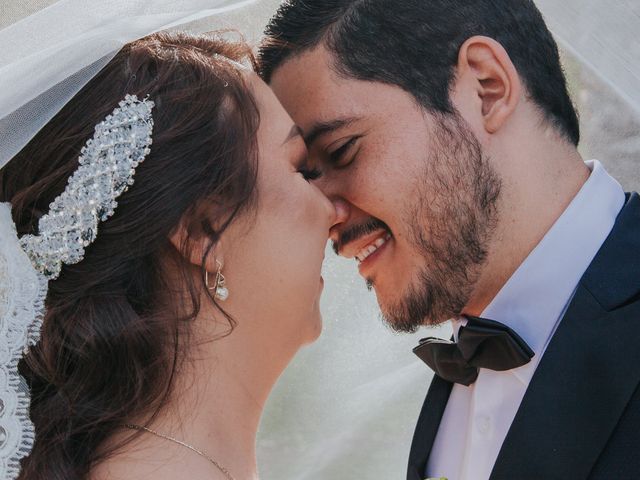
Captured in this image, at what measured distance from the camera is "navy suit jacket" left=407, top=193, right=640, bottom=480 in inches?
83.3

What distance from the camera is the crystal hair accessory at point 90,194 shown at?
7.29 ft

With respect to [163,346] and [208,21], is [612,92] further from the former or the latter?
[163,346]

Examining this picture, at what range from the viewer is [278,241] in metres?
2.47

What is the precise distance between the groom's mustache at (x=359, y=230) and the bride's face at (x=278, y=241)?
0.32 metres

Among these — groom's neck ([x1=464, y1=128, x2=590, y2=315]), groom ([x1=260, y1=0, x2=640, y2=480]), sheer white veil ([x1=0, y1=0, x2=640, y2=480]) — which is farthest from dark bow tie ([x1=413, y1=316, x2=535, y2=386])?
sheer white veil ([x1=0, y1=0, x2=640, y2=480])

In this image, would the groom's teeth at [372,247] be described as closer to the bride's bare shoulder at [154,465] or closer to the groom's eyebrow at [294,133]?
the groom's eyebrow at [294,133]

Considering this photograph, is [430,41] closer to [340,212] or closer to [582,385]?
[340,212]

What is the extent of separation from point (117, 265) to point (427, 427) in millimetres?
1210

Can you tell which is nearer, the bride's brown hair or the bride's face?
the bride's brown hair

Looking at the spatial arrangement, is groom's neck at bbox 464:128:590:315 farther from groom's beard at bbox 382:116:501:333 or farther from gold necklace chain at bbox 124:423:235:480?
gold necklace chain at bbox 124:423:235:480

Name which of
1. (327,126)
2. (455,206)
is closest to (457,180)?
(455,206)

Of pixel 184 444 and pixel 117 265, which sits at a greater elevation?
pixel 117 265

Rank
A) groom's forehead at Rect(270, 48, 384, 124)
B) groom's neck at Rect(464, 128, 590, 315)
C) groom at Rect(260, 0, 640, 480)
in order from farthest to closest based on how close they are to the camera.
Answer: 1. groom's forehead at Rect(270, 48, 384, 124)
2. groom's neck at Rect(464, 128, 590, 315)
3. groom at Rect(260, 0, 640, 480)

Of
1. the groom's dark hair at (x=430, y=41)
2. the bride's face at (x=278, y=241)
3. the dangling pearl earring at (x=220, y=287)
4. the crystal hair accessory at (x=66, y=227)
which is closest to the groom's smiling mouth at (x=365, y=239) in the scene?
the bride's face at (x=278, y=241)
